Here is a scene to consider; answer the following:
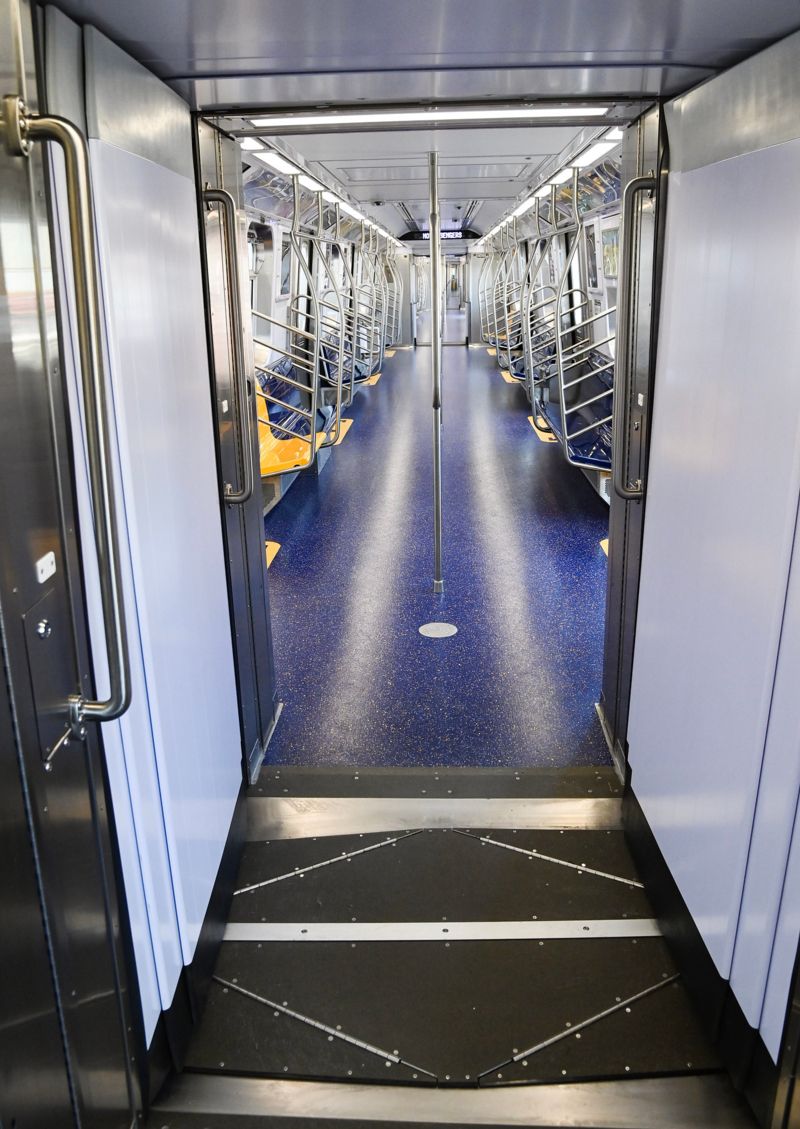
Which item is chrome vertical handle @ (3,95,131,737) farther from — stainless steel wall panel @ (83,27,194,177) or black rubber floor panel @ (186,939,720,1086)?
black rubber floor panel @ (186,939,720,1086)

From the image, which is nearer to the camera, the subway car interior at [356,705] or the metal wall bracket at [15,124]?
the metal wall bracket at [15,124]

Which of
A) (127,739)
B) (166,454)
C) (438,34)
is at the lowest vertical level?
(127,739)

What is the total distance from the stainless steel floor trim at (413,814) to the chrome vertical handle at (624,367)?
1.23 meters

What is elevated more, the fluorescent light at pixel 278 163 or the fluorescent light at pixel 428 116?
the fluorescent light at pixel 278 163

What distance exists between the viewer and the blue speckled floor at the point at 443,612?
12.7 feet

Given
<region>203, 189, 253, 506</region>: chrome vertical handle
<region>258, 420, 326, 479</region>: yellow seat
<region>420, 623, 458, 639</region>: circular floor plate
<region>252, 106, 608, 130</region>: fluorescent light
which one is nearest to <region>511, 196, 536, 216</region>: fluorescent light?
<region>258, 420, 326, 479</region>: yellow seat

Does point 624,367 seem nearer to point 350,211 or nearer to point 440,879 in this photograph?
point 440,879

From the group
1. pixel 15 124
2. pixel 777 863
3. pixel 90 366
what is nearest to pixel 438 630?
pixel 777 863

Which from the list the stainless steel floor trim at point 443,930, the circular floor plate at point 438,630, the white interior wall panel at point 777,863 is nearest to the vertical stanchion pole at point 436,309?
the circular floor plate at point 438,630

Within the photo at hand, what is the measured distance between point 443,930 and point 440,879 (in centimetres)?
24

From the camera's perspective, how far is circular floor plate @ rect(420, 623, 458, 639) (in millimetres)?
4930

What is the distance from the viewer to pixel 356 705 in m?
4.16

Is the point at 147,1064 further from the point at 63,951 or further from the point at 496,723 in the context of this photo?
the point at 496,723

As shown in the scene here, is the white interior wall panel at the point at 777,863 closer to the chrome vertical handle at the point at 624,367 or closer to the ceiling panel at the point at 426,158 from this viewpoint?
the chrome vertical handle at the point at 624,367
